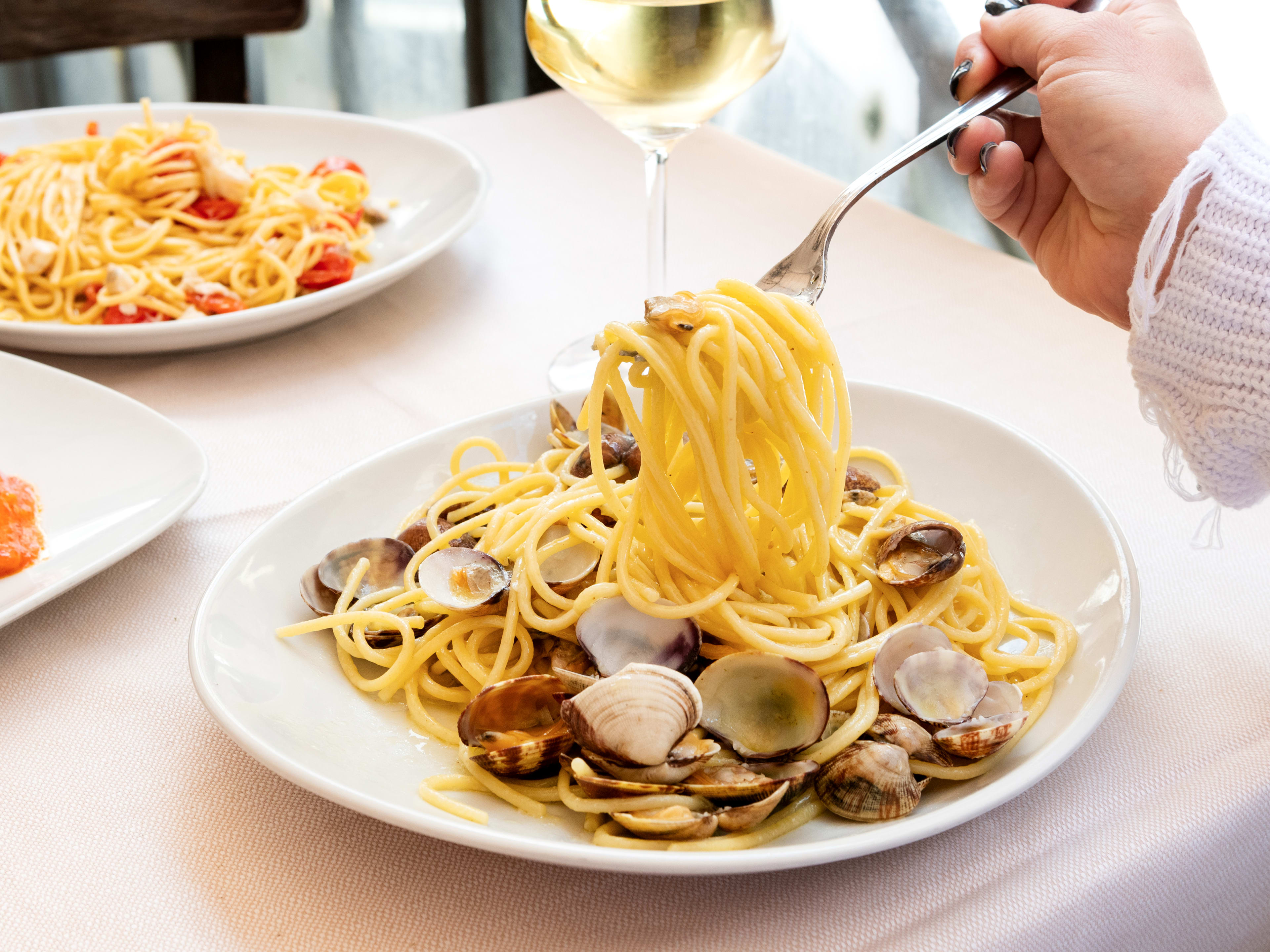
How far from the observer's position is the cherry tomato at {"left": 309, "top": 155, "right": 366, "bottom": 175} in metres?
2.15

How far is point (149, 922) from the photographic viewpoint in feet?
2.86

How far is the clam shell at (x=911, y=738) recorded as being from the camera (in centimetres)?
92

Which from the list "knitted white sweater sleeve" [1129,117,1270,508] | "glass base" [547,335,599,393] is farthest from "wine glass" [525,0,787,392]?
"knitted white sweater sleeve" [1129,117,1270,508]

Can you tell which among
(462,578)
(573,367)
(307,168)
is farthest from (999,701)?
(307,168)

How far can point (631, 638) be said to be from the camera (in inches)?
40.1

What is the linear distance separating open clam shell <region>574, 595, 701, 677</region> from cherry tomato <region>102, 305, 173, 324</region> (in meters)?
1.03

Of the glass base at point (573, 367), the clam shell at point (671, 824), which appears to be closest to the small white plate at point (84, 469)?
the glass base at point (573, 367)

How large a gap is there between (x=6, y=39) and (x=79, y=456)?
6.74ft

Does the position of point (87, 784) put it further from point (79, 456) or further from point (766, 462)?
point (766, 462)

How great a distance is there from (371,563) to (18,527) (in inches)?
15.3

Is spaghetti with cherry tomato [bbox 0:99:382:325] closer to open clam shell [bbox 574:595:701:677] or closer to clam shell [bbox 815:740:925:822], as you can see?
open clam shell [bbox 574:595:701:677]

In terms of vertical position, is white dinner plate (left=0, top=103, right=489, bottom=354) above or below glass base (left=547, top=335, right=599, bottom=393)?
above

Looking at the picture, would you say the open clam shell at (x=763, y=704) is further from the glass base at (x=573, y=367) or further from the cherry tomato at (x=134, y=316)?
the cherry tomato at (x=134, y=316)

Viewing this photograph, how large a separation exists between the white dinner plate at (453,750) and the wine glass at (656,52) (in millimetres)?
391
